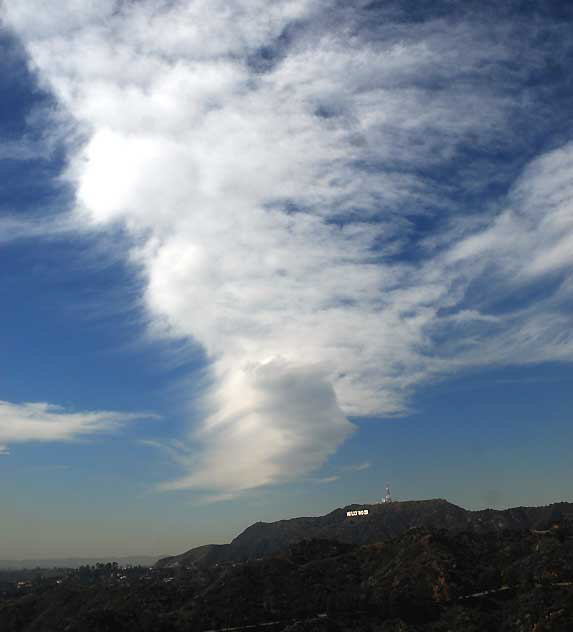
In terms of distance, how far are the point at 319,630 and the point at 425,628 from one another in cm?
3228

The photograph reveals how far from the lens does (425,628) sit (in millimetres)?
180500

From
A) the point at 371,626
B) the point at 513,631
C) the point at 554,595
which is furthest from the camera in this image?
the point at 371,626

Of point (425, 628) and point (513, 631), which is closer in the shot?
point (513, 631)

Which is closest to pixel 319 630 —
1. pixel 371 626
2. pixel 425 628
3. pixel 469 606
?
pixel 371 626

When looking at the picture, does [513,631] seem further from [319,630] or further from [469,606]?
[319,630]

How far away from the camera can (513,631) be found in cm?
16575

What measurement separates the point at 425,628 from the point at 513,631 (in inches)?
1050

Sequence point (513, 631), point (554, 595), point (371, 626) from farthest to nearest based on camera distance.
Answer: point (371, 626) → point (554, 595) → point (513, 631)

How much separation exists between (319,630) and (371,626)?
18.7 m

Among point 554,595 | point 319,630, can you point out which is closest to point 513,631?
point 554,595

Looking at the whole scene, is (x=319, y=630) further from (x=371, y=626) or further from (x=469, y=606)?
(x=469, y=606)

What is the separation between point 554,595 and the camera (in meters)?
177

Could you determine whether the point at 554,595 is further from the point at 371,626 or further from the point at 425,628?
the point at 371,626

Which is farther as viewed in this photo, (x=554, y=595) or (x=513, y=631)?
(x=554, y=595)
